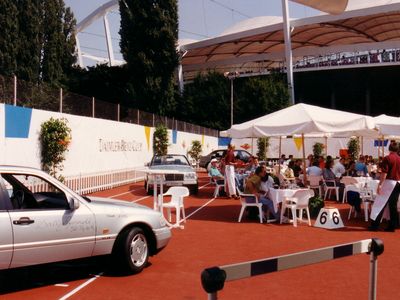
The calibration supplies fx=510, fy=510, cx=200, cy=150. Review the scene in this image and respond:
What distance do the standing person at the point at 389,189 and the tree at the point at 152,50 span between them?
121 feet

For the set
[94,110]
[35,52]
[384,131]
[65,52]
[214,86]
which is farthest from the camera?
[214,86]

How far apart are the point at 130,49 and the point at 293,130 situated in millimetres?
37190

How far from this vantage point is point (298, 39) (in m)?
59.4

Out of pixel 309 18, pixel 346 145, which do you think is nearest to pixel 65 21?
pixel 309 18

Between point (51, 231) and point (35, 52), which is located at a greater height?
point (35, 52)

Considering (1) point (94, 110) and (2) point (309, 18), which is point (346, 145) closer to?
(2) point (309, 18)

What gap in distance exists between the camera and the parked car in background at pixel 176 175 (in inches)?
701

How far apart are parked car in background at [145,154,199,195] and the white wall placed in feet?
8.59

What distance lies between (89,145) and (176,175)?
4.08 m

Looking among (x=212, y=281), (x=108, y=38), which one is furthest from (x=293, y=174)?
(x=108, y=38)

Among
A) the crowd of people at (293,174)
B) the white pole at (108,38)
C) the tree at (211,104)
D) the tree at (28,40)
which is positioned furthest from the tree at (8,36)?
the white pole at (108,38)

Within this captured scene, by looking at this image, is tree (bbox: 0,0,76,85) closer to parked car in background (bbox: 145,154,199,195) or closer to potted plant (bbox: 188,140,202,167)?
potted plant (bbox: 188,140,202,167)

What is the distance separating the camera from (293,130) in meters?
12.7

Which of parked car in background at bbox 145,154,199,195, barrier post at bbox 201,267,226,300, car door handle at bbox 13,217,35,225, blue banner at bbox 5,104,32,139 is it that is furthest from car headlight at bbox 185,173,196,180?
barrier post at bbox 201,267,226,300
